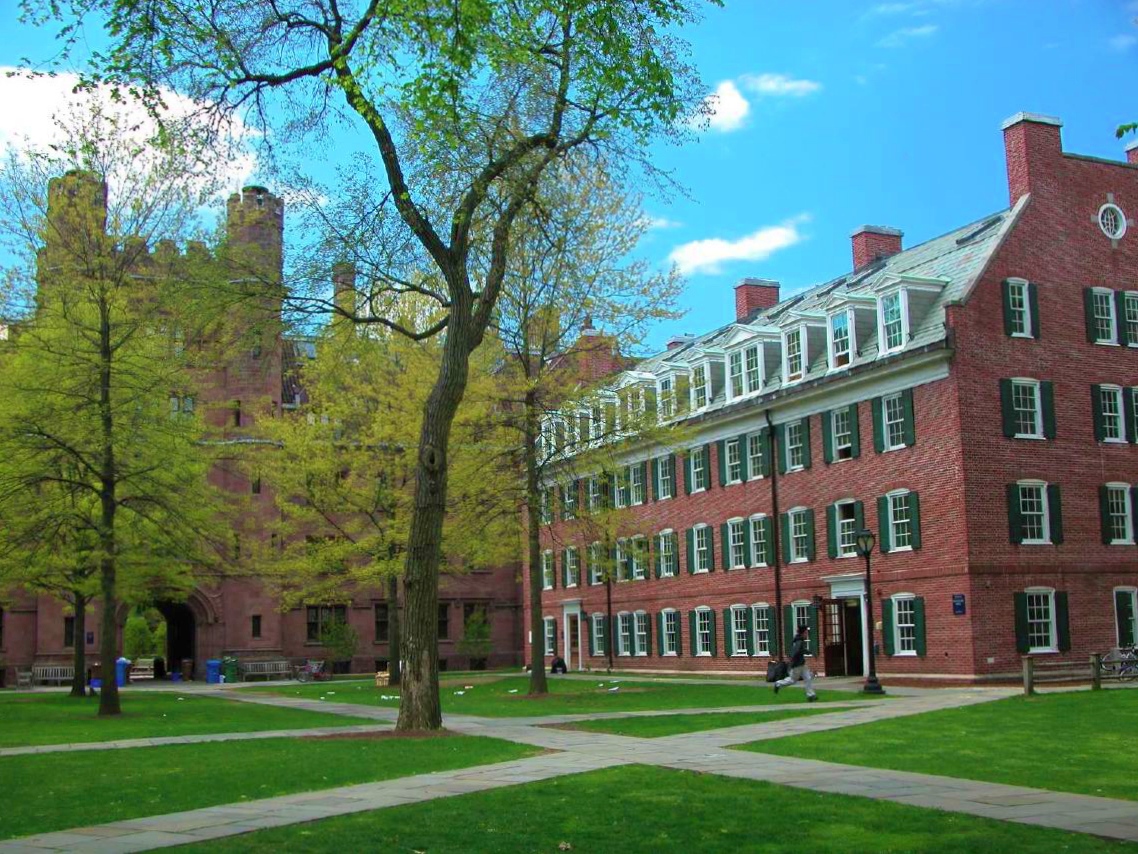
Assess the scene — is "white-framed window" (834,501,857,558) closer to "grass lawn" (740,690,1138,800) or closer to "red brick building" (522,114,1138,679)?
"red brick building" (522,114,1138,679)

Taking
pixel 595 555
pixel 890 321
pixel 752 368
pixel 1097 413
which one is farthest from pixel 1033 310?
pixel 595 555

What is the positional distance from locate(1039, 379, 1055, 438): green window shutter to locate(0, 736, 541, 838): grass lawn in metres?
21.2

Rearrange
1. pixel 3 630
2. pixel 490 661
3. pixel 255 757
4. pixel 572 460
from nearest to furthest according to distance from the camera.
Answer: pixel 255 757, pixel 572 460, pixel 3 630, pixel 490 661

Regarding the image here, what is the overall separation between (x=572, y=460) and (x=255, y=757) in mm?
14975

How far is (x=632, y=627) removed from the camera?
1909 inches

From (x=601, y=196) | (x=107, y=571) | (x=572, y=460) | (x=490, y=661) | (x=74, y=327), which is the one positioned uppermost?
(x=601, y=196)

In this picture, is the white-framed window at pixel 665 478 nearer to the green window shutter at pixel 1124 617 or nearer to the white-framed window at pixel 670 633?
the white-framed window at pixel 670 633

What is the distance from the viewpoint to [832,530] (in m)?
36.8

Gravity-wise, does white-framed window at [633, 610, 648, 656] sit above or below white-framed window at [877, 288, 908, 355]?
below

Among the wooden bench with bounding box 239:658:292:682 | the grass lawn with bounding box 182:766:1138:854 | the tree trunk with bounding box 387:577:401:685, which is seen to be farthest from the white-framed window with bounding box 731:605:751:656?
the grass lawn with bounding box 182:766:1138:854

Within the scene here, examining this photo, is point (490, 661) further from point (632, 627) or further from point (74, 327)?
point (74, 327)

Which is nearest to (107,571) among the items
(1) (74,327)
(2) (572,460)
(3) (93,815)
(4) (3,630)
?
(1) (74,327)

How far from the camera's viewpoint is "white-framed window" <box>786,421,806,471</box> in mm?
38375

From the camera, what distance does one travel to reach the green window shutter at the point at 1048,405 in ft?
110
